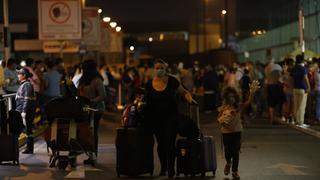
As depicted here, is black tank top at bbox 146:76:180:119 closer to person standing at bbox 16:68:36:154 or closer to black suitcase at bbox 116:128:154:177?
black suitcase at bbox 116:128:154:177

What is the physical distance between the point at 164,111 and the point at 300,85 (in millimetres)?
8424

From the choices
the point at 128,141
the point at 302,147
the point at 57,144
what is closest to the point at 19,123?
the point at 57,144

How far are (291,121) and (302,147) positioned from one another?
17.8 ft

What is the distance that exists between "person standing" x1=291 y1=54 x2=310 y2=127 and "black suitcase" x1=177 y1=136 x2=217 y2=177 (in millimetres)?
7983

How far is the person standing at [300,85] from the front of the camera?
18219 millimetres

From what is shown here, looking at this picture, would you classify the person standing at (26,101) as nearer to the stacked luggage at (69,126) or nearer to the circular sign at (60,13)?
the stacked luggage at (69,126)

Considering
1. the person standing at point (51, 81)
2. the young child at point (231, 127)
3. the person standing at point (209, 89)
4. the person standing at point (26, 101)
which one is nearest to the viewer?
the young child at point (231, 127)

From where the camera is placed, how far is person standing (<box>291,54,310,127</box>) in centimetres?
1822

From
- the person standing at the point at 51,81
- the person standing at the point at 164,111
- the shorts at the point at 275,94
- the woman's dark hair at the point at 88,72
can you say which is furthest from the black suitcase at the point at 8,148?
the shorts at the point at 275,94

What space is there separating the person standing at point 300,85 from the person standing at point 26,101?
25.3ft

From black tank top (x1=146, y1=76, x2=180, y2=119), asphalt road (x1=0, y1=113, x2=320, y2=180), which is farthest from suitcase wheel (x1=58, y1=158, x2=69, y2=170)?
black tank top (x1=146, y1=76, x2=180, y2=119)

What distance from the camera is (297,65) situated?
18250 millimetres

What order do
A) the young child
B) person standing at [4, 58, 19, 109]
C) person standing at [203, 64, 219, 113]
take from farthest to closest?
person standing at [203, 64, 219, 113]
person standing at [4, 58, 19, 109]
the young child

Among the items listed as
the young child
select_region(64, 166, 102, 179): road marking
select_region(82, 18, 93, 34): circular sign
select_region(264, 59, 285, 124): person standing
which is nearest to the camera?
the young child
